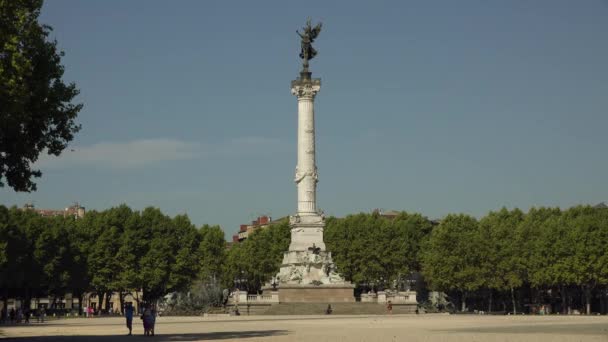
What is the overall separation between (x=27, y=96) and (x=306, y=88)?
58.9 meters

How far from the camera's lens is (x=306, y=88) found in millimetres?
96250

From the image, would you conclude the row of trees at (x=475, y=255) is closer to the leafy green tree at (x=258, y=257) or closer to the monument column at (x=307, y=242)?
the leafy green tree at (x=258, y=257)

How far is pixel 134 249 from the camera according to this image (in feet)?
384

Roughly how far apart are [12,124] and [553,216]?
89153mm

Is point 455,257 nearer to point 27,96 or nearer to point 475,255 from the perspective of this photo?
point 475,255

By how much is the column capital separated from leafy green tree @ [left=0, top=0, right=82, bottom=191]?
53990 millimetres

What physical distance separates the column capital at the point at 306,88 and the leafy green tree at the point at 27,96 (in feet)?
177

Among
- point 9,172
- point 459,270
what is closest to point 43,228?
point 459,270

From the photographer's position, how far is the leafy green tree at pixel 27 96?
38062 millimetres

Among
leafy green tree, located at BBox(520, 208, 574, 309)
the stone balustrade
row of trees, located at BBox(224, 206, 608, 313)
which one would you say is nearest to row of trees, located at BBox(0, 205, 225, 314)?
row of trees, located at BBox(224, 206, 608, 313)

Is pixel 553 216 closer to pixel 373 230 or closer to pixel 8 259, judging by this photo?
pixel 373 230

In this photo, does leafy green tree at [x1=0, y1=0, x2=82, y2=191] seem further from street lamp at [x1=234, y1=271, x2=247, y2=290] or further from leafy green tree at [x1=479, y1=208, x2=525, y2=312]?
street lamp at [x1=234, y1=271, x2=247, y2=290]

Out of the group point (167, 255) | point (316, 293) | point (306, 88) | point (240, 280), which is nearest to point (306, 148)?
point (306, 88)

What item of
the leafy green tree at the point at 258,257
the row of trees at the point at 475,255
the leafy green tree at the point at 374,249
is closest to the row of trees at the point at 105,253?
the leafy green tree at the point at 258,257
